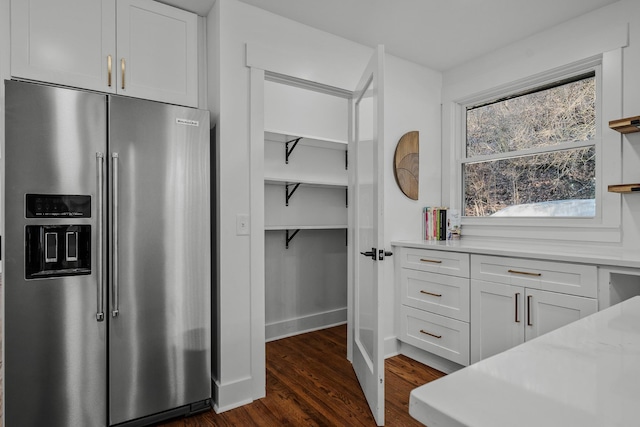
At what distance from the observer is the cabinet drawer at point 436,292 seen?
8.15ft

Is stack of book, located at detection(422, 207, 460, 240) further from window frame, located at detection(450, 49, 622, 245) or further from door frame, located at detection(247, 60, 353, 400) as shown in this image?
door frame, located at detection(247, 60, 353, 400)

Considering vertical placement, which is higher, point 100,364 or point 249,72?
point 249,72

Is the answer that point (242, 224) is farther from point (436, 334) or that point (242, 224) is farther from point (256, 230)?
point (436, 334)

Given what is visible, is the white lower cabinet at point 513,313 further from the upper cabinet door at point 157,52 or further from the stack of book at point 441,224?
the upper cabinet door at point 157,52

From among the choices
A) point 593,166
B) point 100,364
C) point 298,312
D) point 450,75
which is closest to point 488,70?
point 450,75

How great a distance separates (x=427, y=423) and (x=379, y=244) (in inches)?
64.3

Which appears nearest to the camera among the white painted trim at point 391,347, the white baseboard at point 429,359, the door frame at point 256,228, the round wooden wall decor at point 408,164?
the door frame at point 256,228

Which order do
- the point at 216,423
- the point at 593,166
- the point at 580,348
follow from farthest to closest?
the point at 593,166, the point at 216,423, the point at 580,348

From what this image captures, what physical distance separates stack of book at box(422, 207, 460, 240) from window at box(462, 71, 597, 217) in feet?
0.71

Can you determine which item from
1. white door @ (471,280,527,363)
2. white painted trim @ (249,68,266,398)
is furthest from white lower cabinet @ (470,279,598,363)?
white painted trim @ (249,68,266,398)

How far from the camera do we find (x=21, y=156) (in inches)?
65.0

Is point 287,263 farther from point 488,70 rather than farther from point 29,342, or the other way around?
point 488,70

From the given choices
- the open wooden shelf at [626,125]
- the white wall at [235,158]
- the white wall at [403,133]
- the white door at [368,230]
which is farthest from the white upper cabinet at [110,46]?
the open wooden shelf at [626,125]

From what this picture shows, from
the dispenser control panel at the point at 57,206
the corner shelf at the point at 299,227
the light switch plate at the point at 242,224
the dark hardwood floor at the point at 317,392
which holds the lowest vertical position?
the dark hardwood floor at the point at 317,392
